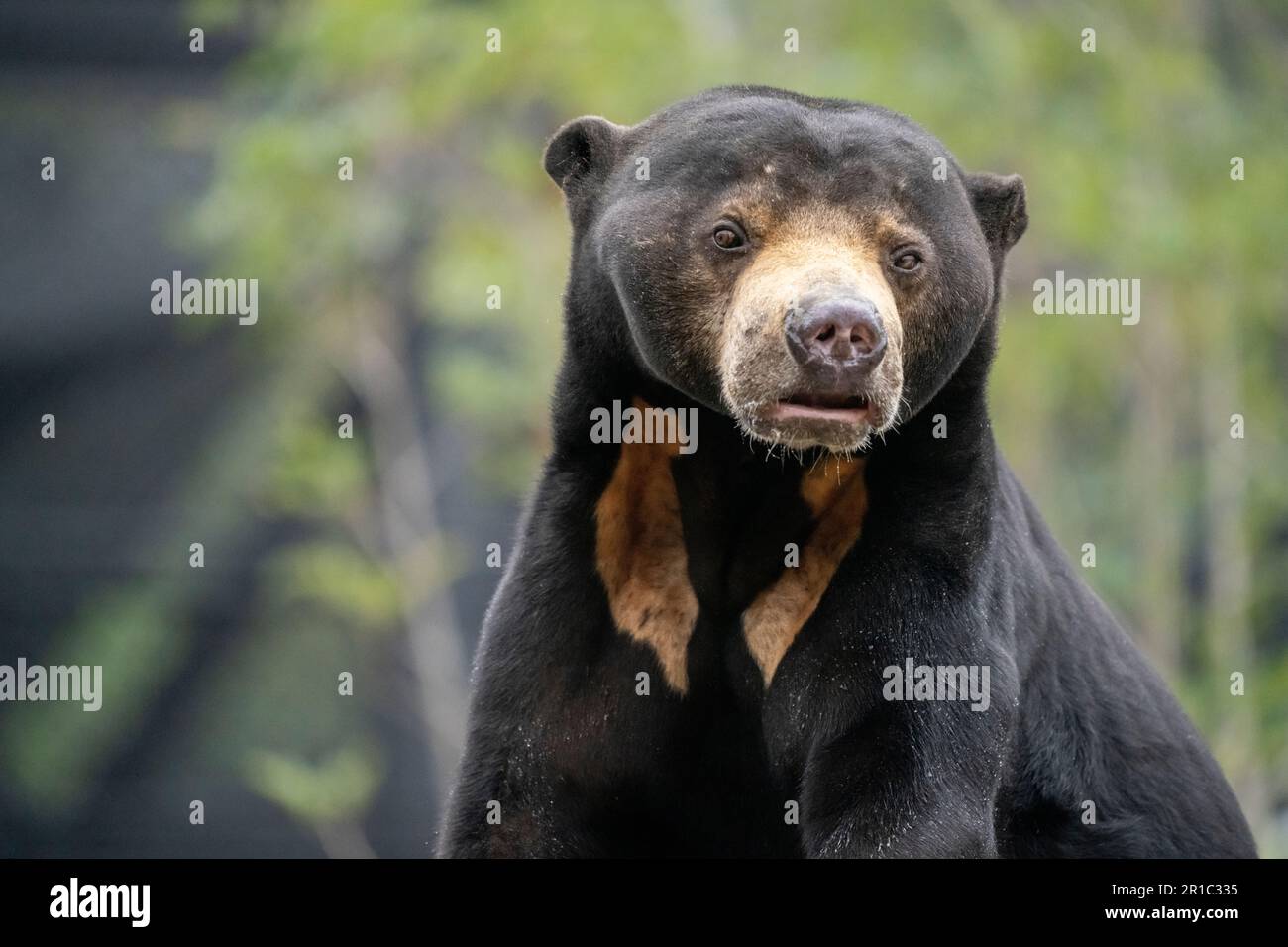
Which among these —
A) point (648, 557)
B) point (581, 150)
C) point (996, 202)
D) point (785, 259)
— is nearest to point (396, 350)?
point (581, 150)

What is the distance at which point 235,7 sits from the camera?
483 inches

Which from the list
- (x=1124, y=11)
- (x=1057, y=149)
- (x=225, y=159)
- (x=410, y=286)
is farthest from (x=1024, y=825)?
(x=410, y=286)

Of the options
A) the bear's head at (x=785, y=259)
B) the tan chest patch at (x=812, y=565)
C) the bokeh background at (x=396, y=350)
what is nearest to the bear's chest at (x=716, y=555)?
the tan chest patch at (x=812, y=565)

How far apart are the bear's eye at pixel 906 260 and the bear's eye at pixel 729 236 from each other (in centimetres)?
34

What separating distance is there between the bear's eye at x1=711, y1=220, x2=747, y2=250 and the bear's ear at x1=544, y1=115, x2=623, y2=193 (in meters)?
0.53

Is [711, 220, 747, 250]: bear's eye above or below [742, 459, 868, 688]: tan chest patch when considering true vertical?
above

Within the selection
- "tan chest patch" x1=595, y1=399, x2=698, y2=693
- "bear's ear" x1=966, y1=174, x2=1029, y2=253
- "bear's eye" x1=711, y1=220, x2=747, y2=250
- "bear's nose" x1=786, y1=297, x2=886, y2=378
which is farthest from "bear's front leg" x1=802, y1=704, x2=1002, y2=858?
"bear's ear" x1=966, y1=174, x2=1029, y2=253

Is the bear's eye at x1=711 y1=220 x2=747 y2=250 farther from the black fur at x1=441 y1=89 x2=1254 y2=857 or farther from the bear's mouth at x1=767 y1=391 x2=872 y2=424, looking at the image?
the bear's mouth at x1=767 y1=391 x2=872 y2=424

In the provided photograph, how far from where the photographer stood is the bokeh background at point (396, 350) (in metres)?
11.6

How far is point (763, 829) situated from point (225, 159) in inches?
325

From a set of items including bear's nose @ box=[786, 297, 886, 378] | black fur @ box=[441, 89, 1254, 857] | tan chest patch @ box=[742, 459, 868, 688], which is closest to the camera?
bear's nose @ box=[786, 297, 886, 378]

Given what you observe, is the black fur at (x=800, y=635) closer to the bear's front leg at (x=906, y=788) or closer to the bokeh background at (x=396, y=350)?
the bear's front leg at (x=906, y=788)

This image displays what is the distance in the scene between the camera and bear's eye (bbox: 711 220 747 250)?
4441 mm

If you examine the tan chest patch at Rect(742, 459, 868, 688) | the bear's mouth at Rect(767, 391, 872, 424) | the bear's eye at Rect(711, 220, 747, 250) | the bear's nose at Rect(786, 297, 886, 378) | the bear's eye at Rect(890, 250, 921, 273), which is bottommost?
the tan chest patch at Rect(742, 459, 868, 688)
